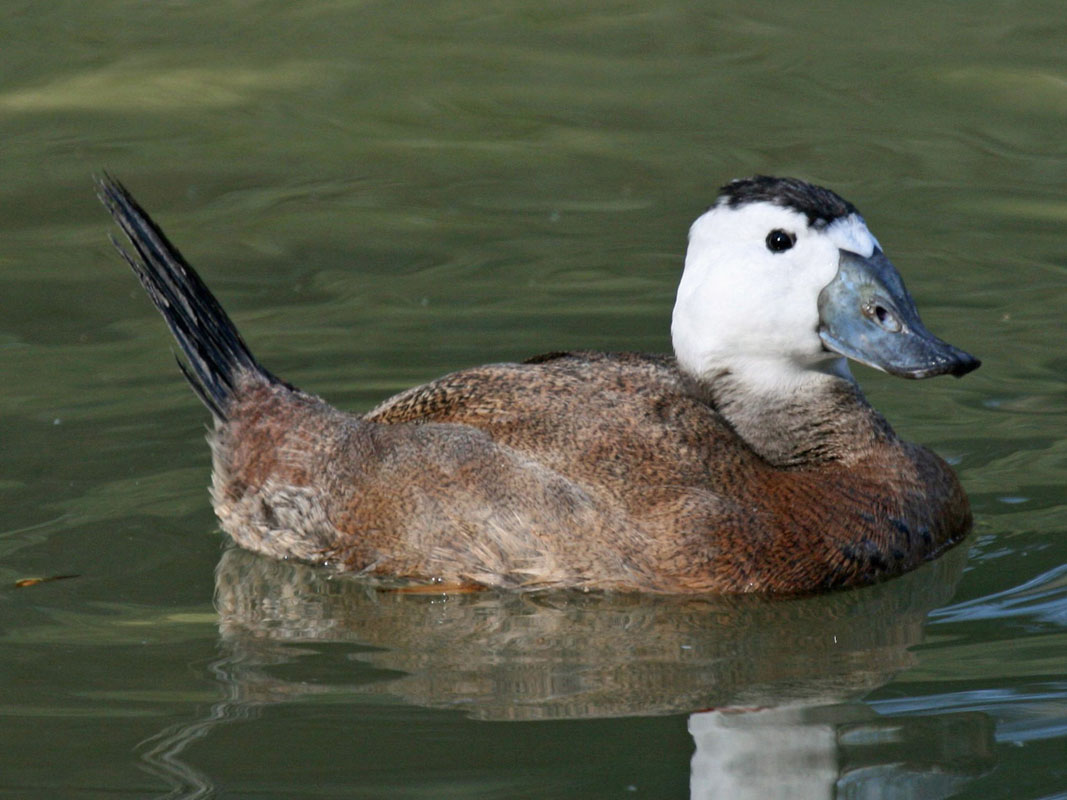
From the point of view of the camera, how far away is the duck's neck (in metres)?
6.01

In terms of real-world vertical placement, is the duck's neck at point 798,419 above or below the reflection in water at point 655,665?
above

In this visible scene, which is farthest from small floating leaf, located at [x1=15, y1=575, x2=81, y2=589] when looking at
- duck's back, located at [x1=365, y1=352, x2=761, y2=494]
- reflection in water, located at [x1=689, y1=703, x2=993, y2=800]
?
reflection in water, located at [x1=689, y1=703, x2=993, y2=800]

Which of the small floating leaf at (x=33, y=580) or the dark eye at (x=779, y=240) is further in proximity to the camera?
the small floating leaf at (x=33, y=580)

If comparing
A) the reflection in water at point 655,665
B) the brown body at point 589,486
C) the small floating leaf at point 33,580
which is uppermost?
the brown body at point 589,486

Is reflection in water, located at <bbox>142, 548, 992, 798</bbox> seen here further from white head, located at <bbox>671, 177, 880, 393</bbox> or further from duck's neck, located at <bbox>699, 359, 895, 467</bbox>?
white head, located at <bbox>671, 177, 880, 393</bbox>

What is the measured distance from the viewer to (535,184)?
10.3m

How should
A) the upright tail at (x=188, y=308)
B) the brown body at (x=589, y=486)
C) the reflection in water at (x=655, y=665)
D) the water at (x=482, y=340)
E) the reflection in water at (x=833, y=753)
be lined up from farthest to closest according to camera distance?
the upright tail at (x=188, y=308), the brown body at (x=589, y=486), the water at (x=482, y=340), the reflection in water at (x=655, y=665), the reflection in water at (x=833, y=753)

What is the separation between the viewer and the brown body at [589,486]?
5.59 meters

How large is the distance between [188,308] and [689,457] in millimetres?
1805

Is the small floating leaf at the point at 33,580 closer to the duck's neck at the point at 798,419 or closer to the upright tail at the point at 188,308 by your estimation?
the upright tail at the point at 188,308

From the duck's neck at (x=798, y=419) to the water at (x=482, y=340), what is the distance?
48cm

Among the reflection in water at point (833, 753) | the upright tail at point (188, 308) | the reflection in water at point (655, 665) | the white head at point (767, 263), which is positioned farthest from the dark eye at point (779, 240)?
the upright tail at point (188, 308)

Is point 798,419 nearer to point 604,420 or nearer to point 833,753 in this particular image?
point 604,420

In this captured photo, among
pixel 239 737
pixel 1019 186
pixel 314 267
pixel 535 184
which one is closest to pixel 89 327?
pixel 314 267
